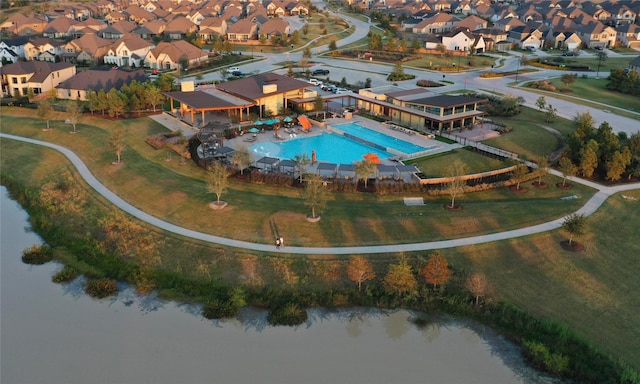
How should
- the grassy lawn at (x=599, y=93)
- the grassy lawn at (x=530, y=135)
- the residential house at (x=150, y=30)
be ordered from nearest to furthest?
the grassy lawn at (x=530, y=135) < the grassy lawn at (x=599, y=93) < the residential house at (x=150, y=30)

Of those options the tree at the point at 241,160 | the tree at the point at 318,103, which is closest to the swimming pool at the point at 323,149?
the tree at the point at 241,160

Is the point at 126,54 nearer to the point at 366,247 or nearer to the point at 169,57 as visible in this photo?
the point at 169,57

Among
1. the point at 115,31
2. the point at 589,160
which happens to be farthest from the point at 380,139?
the point at 115,31

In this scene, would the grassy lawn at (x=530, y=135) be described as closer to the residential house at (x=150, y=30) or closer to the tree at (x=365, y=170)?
the tree at (x=365, y=170)

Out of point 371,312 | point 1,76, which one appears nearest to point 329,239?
point 371,312

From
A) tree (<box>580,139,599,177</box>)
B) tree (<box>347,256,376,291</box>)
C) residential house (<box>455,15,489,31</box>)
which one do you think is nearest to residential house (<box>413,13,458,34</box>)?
residential house (<box>455,15,489,31</box>)

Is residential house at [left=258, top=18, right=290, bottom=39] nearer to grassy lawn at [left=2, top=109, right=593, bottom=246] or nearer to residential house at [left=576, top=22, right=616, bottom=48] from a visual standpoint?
residential house at [left=576, top=22, right=616, bottom=48]
